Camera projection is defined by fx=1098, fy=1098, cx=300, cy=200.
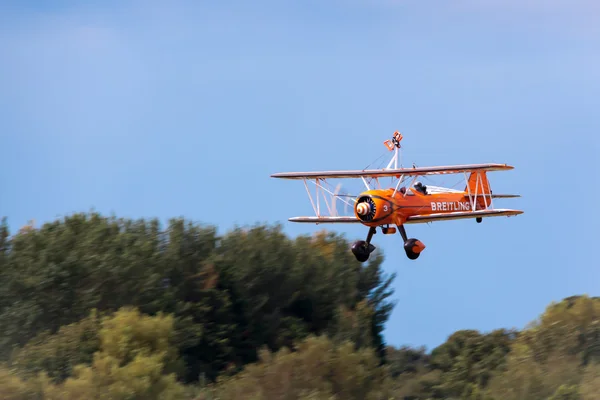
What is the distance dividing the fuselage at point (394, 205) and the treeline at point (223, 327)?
11.2 m

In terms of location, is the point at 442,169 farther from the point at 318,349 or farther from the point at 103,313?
the point at 103,313

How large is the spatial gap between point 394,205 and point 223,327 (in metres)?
28.6

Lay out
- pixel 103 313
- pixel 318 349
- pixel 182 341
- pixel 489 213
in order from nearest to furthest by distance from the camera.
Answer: pixel 489 213
pixel 318 349
pixel 103 313
pixel 182 341

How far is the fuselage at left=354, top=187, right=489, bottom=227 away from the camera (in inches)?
1164

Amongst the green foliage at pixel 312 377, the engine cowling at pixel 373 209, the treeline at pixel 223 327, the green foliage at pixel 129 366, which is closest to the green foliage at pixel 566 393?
the treeline at pixel 223 327

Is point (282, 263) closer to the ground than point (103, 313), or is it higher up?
higher up

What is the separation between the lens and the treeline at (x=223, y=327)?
41.4 metres

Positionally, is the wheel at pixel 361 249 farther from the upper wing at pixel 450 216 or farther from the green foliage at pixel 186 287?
the green foliage at pixel 186 287

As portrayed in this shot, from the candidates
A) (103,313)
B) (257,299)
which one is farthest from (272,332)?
(103,313)

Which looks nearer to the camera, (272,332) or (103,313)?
(103,313)

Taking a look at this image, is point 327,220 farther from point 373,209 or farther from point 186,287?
point 186,287

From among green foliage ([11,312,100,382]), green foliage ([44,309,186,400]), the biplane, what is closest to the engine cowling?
the biplane

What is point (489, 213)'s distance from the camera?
29.7 m

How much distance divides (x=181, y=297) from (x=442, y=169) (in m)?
29.4
